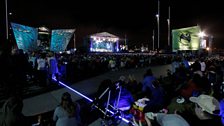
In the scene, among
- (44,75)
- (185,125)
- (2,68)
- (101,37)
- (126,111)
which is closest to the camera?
(185,125)

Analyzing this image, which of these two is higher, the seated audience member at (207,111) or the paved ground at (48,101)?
the seated audience member at (207,111)

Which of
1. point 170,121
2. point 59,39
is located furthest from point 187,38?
point 170,121

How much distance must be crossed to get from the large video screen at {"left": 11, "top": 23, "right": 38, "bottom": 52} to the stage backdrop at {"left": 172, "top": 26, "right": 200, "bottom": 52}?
24.9ft

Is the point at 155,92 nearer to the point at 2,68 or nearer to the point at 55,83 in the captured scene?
the point at 2,68

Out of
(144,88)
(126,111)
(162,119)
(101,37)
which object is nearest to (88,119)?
(126,111)

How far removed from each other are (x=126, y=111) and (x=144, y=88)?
116 inches

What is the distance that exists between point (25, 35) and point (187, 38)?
8.34 meters

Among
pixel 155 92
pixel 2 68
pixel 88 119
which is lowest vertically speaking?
pixel 88 119

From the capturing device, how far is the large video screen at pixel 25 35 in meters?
15.3

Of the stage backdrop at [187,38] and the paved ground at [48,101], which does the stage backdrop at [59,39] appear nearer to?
the paved ground at [48,101]

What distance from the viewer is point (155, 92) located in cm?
928

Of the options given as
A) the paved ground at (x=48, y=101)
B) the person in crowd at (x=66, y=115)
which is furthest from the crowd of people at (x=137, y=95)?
the paved ground at (x=48, y=101)

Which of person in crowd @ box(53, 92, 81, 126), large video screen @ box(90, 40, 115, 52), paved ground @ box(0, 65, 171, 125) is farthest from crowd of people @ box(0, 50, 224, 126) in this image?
large video screen @ box(90, 40, 115, 52)

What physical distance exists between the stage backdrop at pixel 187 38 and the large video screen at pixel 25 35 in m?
7.58
